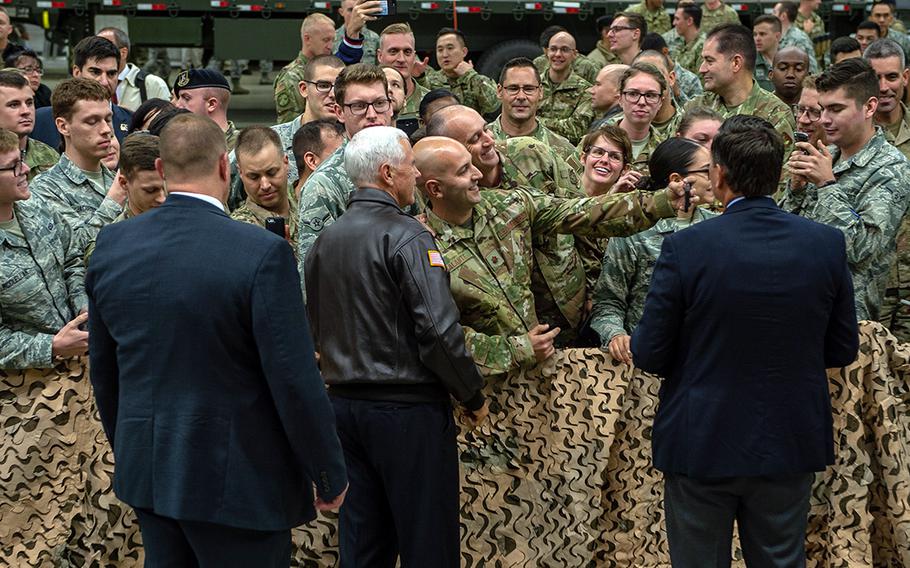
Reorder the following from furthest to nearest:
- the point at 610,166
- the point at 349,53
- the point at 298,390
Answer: the point at 349,53, the point at 610,166, the point at 298,390

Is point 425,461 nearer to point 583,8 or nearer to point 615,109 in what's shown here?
point 615,109

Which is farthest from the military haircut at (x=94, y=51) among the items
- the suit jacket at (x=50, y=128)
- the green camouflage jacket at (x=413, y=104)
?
the green camouflage jacket at (x=413, y=104)

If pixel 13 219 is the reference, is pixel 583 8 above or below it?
above

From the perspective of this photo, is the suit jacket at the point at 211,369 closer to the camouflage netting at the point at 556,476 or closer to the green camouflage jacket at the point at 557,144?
the camouflage netting at the point at 556,476

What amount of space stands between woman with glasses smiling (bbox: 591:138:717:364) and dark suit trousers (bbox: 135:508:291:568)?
6.79 ft

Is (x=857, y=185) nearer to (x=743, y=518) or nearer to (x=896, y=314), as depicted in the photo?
(x=896, y=314)

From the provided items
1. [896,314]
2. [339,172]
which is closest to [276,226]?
[339,172]

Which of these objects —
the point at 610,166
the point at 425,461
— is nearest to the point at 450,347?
the point at 425,461

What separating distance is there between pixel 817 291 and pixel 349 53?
17.0 feet

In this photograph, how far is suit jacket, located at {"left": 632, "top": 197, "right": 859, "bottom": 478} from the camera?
145 inches

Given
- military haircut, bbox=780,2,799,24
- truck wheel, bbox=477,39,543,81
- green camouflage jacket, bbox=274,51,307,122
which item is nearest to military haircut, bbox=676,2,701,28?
military haircut, bbox=780,2,799,24

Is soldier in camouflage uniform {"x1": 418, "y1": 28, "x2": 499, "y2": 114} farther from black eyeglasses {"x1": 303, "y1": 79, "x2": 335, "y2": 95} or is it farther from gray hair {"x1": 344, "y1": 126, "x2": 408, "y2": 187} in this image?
gray hair {"x1": 344, "y1": 126, "x2": 408, "y2": 187}

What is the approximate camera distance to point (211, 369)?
3.32m

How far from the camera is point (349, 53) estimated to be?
27.0 ft
